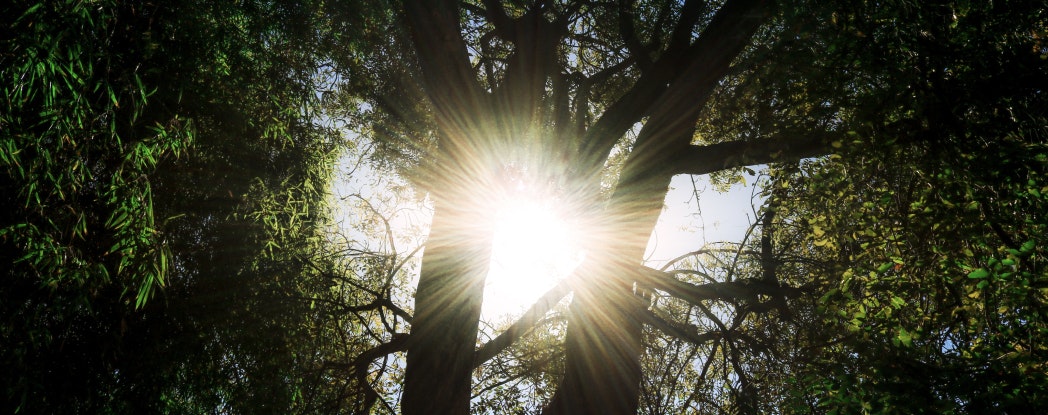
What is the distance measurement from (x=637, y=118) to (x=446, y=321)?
3.15 metres

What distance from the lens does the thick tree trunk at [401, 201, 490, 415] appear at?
465 cm

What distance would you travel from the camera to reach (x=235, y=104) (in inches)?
192

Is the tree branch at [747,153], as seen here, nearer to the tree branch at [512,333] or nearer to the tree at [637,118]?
the tree at [637,118]

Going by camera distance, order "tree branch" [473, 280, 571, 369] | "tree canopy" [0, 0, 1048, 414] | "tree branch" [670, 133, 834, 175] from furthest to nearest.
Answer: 1. "tree branch" [473, 280, 571, 369]
2. "tree branch" [670, 133, 834, 175]
3. "tree canopy" [0, 0, 1048, 414]

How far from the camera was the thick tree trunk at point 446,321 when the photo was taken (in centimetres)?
465

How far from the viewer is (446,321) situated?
191 inches

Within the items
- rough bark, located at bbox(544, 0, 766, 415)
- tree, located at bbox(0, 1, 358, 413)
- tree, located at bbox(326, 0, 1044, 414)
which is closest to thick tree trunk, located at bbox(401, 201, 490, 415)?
tree, located at bbox(326, 0, 1044, 414)

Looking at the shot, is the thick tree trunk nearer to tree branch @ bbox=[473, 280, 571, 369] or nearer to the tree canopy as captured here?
the tree canopy

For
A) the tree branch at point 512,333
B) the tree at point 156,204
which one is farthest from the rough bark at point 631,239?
the tree at point 156,204

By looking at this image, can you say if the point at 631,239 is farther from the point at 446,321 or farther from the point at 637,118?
the point at 446,321

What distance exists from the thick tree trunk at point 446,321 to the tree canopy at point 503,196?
0.03m

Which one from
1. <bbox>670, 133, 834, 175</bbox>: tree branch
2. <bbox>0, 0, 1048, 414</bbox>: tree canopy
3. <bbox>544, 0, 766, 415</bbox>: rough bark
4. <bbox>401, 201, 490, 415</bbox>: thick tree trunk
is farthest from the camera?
<bbox>544, 0, 766, 415</bbox>: rough bark

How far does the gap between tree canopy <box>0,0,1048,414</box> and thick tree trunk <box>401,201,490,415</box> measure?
0.03 metres

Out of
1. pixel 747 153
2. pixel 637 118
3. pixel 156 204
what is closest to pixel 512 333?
pixel 637 118
